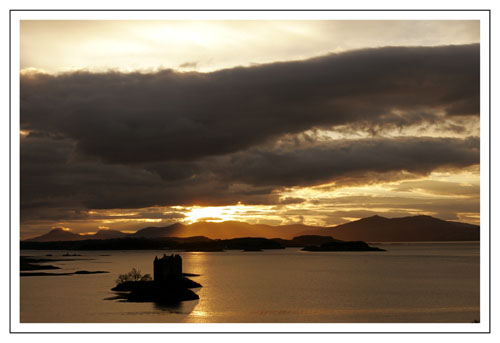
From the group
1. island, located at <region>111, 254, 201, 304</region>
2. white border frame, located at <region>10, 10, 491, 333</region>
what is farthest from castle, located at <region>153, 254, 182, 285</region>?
white border frame, located at <region>10, 10, 491, 333</region>

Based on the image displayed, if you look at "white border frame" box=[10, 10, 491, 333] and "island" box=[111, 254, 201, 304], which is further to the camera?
"island" box=[111, 254, 201, 304]

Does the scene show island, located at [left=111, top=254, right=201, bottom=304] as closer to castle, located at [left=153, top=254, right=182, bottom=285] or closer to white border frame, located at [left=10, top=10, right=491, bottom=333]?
castle, located at [left=153, top=254, right=182, bottom=285]

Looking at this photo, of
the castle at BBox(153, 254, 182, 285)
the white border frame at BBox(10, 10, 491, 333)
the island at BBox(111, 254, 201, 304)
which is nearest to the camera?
the white border frame at BBox(10, 10, 491, 333)

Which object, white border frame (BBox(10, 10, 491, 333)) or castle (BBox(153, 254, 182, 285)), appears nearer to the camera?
white border frame (BBox(10, 10, 491, 333))

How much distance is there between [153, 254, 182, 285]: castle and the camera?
6644 cm

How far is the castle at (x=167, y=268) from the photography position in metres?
66.4

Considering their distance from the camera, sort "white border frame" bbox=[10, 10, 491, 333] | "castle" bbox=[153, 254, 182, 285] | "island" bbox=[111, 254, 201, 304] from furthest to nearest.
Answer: "castle" bbox=[153, 254, 182, 285] → "island" bbox=[111, 254, 201, 304] → "white border frame" bbox=[10, 10, 491, 333]

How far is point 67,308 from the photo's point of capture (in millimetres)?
62750
